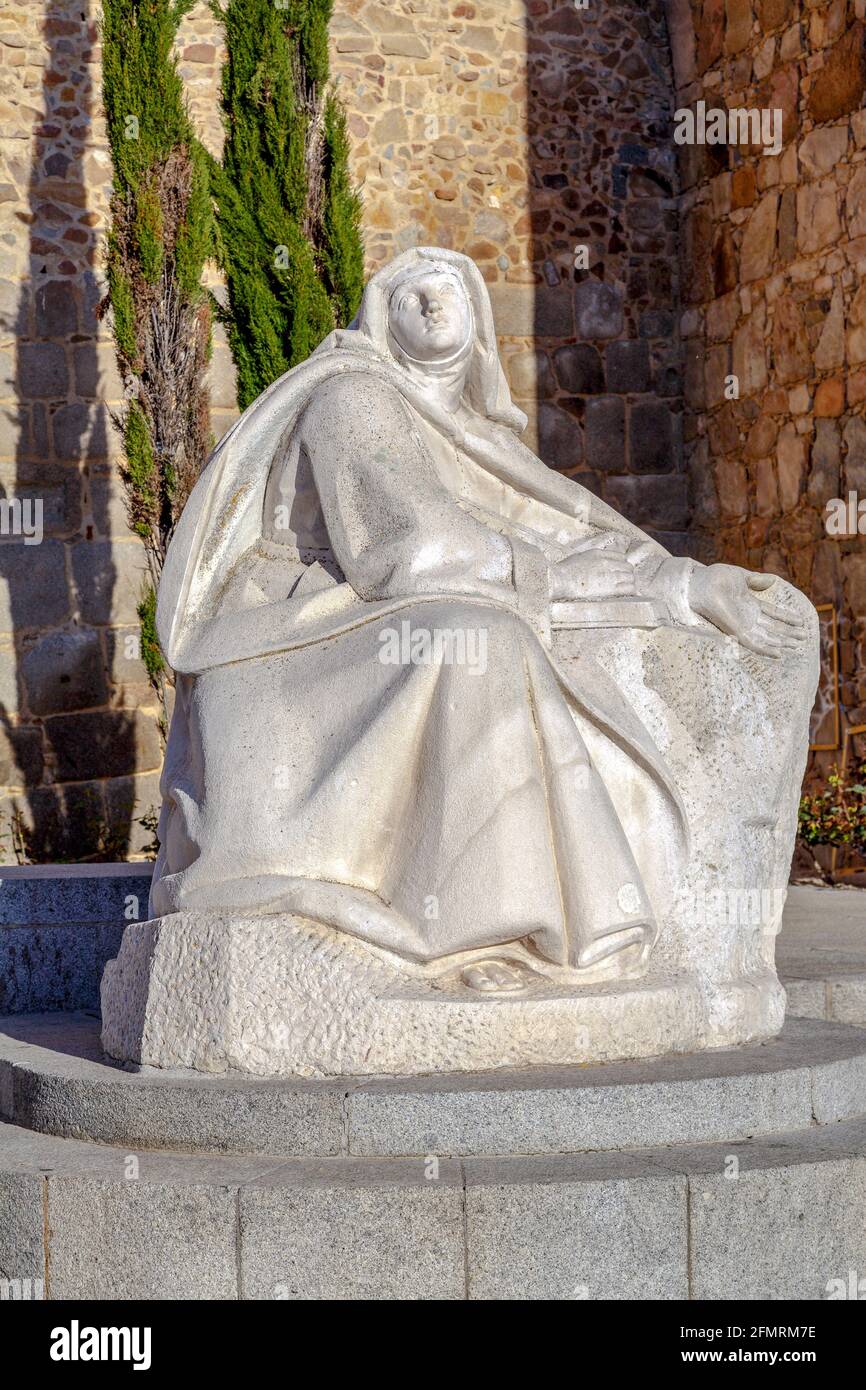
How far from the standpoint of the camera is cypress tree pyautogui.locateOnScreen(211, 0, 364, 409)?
9.34 m

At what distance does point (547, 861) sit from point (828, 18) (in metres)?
7.56

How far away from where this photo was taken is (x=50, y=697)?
1026cm

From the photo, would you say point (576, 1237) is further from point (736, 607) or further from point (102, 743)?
point (102, 743)

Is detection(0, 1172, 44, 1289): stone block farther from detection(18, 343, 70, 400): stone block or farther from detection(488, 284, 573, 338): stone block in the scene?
detection(488, 284, 573, 338): stone block

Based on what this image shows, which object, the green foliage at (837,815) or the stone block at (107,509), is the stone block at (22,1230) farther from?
the stone block at (107,509)

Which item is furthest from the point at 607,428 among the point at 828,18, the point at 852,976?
the point at 852,976

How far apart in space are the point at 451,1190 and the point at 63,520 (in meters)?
7.97

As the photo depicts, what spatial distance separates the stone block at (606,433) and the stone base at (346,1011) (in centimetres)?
842

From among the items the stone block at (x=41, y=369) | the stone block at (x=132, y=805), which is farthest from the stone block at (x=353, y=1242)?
the stone block at (x=41, y=369)

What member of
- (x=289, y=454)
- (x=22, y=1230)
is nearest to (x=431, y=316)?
(x=289, y=454)

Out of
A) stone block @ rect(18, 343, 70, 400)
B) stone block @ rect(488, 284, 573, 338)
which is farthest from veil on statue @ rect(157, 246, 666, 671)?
stone block @ rect(488, 284, 573, 338)

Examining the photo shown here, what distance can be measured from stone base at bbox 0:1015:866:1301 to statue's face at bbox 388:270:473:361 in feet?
5.08
